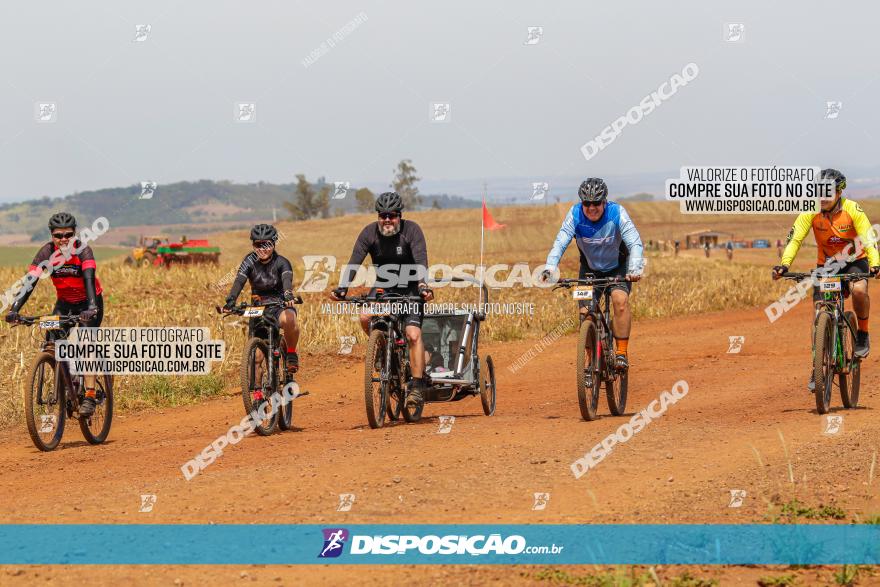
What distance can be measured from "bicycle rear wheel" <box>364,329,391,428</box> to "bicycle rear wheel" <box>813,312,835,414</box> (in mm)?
4256

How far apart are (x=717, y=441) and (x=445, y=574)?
13.3ft

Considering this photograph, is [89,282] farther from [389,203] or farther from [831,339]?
[831,339]

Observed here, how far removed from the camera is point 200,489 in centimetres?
789

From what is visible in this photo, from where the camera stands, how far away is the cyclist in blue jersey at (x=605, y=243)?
11.0 m

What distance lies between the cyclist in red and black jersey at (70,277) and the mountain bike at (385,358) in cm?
259

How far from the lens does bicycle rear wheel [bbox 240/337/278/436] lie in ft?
36.8

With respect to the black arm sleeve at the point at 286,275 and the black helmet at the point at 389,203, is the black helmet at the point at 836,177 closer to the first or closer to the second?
the black helmet at the point at 389,203

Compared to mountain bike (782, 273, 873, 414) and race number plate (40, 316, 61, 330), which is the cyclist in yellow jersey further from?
race number plate (40, 316, 61, 330)

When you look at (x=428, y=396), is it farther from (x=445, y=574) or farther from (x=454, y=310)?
(x=445, y=574)

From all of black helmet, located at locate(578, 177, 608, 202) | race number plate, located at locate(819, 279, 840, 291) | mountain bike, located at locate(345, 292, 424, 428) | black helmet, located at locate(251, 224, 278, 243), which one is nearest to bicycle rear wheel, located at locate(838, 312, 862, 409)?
race number plate, located at locate(819, 279, 840, 291)

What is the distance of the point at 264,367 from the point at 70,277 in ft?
7.14

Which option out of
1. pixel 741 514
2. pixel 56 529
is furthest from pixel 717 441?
pixel 56 529

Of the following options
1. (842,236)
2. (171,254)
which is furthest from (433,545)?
(171,254)

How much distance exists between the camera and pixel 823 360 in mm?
11117
